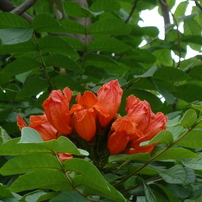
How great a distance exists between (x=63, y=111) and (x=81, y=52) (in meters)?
0.77

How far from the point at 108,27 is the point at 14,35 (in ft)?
1.19

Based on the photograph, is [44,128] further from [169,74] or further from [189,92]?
[189,92]

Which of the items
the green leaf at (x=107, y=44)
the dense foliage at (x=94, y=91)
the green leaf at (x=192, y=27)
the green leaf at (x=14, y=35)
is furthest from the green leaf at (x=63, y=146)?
the green leaf at (x=192, y=27)

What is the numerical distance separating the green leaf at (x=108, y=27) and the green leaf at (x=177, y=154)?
702 mm

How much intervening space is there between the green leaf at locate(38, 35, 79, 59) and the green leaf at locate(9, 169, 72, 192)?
2.02 feet

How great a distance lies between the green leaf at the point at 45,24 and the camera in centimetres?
135

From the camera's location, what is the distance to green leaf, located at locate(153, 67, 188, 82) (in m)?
1.43

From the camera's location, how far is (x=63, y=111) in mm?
1002

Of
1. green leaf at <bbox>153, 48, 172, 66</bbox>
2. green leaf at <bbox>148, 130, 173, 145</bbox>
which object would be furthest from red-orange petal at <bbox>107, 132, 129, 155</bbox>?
green leaf at <bbox>153, 48, 172, 66</bbox>

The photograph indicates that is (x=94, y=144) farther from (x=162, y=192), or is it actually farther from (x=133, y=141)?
(x=162, y=192)

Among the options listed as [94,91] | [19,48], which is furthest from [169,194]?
[19,48]

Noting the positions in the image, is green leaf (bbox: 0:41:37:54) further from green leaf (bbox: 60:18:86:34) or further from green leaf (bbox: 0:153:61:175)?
green leaf (bbox: 0:153:61:175)

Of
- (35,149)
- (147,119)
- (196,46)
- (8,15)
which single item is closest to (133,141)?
(147,119)

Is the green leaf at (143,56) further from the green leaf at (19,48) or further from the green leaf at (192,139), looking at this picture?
the green leaf at (192,139)
